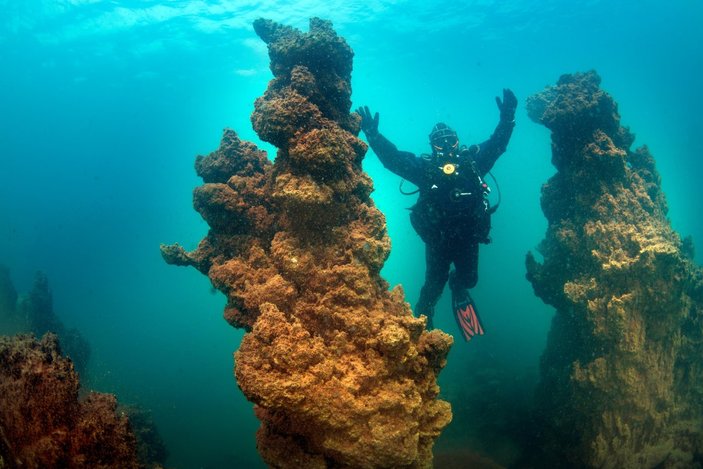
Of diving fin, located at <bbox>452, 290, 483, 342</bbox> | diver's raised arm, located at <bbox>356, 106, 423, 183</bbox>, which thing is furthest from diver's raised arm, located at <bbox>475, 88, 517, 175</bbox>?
diving fin, located at <bbox>452, 290, 483, 342</bbox>

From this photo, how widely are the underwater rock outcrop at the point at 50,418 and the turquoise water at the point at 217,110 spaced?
11175mm

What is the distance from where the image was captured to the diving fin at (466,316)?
30.8 ft

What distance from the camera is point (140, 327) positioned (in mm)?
55188

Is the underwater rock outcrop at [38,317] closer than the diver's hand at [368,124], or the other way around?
the diver's hand at [368,124]

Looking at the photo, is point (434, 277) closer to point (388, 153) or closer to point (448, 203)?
point (448, 203)

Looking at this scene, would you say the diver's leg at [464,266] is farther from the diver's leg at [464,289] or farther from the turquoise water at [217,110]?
the turquoise water at [217,110]

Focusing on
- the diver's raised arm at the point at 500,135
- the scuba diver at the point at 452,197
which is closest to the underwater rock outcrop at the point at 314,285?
the scuba diver at the point at 452,197

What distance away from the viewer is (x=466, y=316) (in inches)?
375

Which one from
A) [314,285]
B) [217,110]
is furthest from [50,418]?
[217,110]

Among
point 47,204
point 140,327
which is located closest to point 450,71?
point 140,327

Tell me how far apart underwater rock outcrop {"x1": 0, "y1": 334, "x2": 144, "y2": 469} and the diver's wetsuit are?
264 inches

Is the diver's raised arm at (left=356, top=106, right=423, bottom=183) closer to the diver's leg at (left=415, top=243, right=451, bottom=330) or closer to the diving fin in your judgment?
the diver's leg at (left=415, top=243, right=451, bottom=330)

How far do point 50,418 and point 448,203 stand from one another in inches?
303

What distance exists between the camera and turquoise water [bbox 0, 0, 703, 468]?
71.6ft
